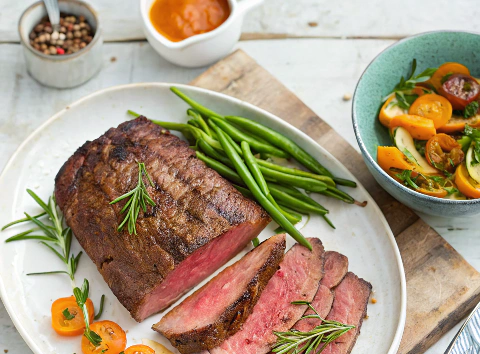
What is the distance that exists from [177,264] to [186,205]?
41cm

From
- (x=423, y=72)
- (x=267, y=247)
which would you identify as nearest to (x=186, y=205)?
(x=267, y=247)

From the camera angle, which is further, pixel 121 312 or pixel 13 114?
pixel 13 114

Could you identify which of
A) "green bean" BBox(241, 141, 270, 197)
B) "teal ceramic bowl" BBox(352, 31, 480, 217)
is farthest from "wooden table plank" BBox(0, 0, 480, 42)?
"green bean" BBox(241, 141, 270, 197)

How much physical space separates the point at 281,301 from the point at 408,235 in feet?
3.69

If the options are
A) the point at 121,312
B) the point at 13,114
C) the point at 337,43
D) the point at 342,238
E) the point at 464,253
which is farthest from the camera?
the point at 337,43

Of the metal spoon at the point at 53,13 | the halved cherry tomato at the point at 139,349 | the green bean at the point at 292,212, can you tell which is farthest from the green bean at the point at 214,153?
the metal spoon at the point at 53,13

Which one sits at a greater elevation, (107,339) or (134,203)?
(134,203)

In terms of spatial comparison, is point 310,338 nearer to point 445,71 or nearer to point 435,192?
point 435,192

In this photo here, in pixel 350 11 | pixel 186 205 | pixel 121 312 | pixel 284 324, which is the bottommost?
pixel 121 312

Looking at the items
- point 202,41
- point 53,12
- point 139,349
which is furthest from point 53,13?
point 139,349

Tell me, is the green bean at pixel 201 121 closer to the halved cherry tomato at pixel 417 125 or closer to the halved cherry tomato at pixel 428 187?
the halved cherry tomato at pixel 417 125

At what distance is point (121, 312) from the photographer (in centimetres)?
408

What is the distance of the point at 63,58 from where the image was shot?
496cm

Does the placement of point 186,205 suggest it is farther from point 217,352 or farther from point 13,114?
Result: point 13,114
